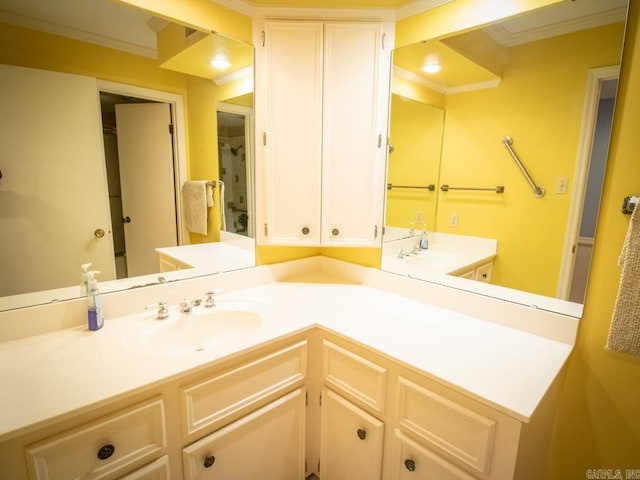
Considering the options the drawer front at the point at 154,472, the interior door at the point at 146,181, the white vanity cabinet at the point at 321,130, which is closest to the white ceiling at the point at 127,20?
the interior door at the point at 146,181

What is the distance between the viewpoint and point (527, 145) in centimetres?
122

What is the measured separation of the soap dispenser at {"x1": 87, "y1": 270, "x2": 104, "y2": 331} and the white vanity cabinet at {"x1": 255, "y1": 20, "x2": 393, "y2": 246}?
72cm

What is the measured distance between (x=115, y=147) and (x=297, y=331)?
3.31 ft

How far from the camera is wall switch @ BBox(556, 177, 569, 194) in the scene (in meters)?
1.12

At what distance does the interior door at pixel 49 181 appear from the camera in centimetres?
104

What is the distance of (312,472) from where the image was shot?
4.47ft

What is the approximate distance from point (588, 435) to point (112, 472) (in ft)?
4.79

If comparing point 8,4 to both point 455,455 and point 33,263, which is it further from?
point 455,455

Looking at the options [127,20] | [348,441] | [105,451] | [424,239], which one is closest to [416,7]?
[424,239]

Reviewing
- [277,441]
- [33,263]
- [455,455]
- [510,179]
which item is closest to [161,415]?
[277,441]

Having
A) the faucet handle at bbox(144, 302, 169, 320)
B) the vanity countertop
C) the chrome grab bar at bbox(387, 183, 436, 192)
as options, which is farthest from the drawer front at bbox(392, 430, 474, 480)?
the chrome grab bar at bbox(387, 183, 436, 192)

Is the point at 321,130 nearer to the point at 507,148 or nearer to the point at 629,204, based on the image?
the point at 507,148

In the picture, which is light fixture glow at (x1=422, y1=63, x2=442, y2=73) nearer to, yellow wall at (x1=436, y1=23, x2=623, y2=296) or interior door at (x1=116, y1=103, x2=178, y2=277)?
yellow wall at (x1=436, y1=23, x2=623, y2=296)

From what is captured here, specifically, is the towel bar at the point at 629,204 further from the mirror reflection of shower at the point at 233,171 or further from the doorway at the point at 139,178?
the doorway at the point at 139,178
